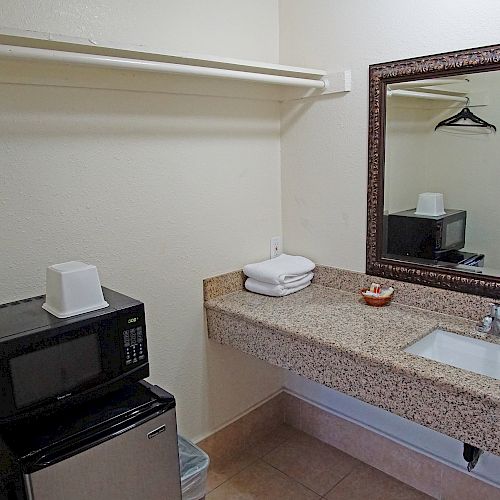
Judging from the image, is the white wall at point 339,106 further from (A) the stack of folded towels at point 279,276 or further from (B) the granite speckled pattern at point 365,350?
(B) the granite speckled pattern at point 365,350

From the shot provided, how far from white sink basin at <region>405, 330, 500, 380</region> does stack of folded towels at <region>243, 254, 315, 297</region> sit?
65 centimetres

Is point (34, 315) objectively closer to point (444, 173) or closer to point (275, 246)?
point (275, 246)

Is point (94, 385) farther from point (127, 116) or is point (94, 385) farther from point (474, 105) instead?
point (474, 105)

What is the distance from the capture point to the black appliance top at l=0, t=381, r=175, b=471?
119cm

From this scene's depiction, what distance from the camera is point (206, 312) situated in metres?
2.16

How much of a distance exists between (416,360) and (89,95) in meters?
1.41

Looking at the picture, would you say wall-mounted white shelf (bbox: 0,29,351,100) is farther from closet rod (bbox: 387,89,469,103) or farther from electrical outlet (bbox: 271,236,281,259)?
electrical outlet (bbox: 271,236,281,259)

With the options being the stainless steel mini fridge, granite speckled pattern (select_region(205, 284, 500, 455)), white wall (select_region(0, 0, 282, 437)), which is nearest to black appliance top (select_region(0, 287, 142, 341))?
white wall (select_region(0, 0, 282, 437))

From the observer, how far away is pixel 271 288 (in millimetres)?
2150

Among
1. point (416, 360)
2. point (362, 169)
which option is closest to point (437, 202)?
point (362, 169)

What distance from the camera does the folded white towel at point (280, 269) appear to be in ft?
6.99

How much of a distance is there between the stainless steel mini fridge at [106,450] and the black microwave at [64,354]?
60mm

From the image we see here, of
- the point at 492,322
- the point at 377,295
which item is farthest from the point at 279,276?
the point at 492,322

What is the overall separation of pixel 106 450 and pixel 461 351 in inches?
49.1
